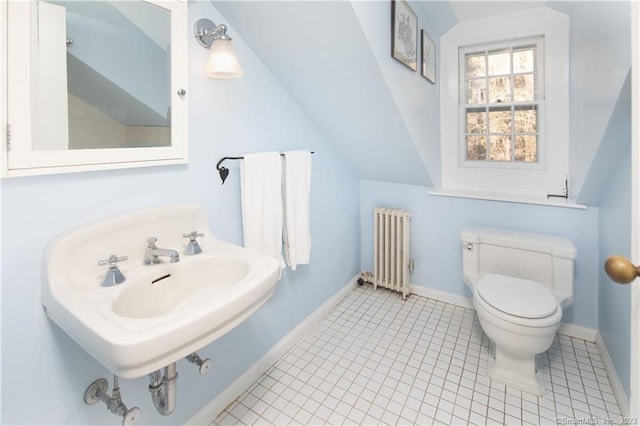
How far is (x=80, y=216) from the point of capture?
43.3 inches

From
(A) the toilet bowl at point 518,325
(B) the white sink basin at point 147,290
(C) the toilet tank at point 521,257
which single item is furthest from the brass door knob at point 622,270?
(C) the toilet tank at point 521,257

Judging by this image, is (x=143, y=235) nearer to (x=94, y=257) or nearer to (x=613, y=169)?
(x=94, y=257)

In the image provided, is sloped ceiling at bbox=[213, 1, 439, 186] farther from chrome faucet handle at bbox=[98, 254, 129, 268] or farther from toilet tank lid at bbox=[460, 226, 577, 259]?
chrome faucet handle at bbox=[98, 254, 129, 268]

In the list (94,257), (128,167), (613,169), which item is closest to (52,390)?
(94,257)

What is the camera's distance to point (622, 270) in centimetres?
69

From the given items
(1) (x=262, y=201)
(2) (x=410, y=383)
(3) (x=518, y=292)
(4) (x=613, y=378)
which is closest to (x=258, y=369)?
(2) (x=410, y=383)

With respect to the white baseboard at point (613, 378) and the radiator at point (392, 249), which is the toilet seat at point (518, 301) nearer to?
the white baseboard at point (613, 378)

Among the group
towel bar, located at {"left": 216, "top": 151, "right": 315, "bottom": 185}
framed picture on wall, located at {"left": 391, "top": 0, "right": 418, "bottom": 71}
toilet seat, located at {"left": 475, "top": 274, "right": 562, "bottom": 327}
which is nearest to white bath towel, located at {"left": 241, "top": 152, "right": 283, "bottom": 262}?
towel bar, located at {"left": 216, "top": 151, "right": 315, "bottom": 185}

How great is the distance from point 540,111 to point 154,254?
2477 mm

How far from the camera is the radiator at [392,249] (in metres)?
2.63

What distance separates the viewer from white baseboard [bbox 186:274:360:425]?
157 centimetres

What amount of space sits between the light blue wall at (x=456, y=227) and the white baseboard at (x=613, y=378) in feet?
0.52

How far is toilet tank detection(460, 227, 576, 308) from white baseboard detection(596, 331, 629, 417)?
33 cm

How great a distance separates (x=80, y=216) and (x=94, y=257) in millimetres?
138
